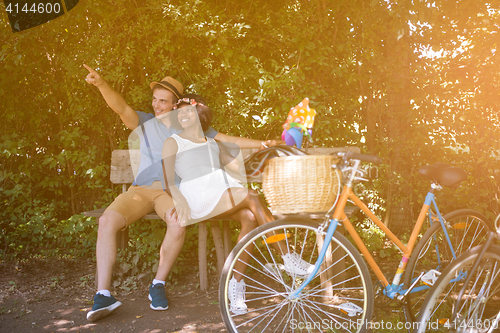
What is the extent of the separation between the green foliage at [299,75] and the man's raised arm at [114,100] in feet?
1.86

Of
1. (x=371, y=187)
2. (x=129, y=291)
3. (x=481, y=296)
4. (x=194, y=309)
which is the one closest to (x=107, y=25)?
(x=129, y=291)

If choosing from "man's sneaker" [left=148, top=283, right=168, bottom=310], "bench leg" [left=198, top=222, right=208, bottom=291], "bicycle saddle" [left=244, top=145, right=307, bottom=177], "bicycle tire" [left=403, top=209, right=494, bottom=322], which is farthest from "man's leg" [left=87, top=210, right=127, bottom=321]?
"bicycle tire" [left=403, top=209, right=494, bottom=322]

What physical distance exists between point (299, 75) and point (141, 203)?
1911mm

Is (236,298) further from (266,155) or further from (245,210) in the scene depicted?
(266,155)

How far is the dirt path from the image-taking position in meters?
2.82

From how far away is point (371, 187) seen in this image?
14.3 ft

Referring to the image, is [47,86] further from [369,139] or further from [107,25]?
[369,139]

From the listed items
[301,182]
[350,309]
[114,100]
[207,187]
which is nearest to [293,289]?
[350,309]

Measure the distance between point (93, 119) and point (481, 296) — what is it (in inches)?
158

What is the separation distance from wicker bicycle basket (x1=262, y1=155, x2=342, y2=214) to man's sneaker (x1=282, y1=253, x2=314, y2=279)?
0.45 meters

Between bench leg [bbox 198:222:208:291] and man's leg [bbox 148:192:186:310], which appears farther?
→ bench leg [bbox 198:222:208:291]

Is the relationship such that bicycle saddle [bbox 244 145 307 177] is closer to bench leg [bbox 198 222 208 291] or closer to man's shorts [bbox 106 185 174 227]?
man's shorts [bbox 106 185 174 227]

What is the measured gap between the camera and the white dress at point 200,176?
9.87 feet

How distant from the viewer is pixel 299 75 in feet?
13.1
